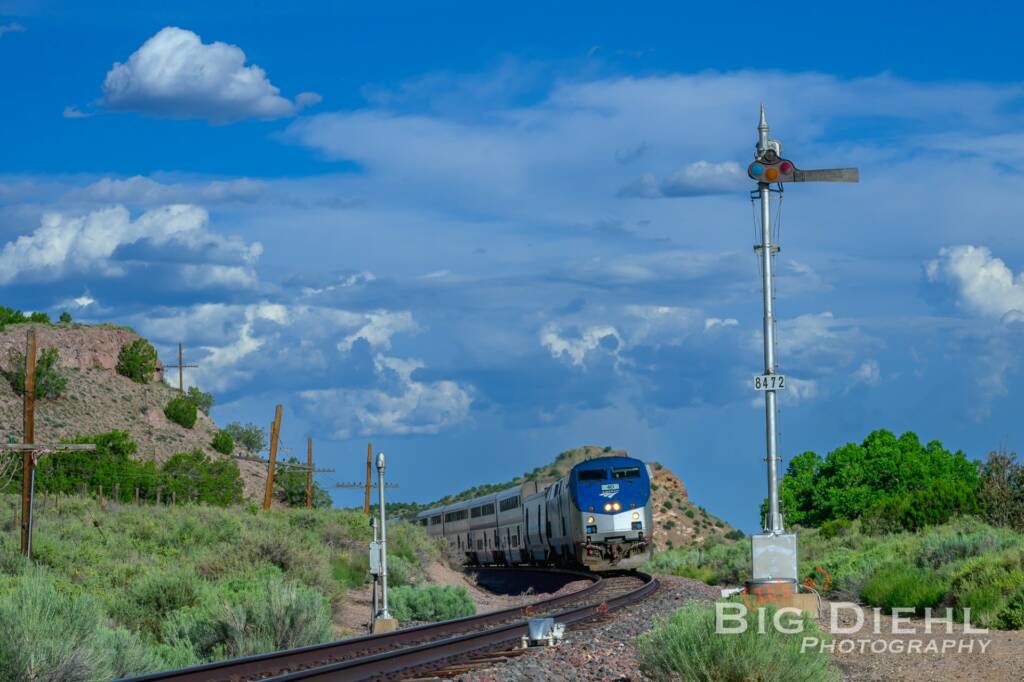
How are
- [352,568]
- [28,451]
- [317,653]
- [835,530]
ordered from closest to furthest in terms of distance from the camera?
[317,653] < [28,451] < [352,568] < [835,530]

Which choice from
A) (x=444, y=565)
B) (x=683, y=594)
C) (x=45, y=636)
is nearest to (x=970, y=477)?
(x=444, y=565)

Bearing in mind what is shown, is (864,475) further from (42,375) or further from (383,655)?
(383,655)

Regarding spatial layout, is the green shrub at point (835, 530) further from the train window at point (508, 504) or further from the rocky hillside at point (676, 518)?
the rocky hillside at point (676, 518)

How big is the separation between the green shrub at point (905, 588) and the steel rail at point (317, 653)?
20.8 feet

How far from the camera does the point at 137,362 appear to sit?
104500 mm

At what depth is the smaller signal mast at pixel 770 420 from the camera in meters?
17.3

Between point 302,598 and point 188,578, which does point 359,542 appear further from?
point 302,598

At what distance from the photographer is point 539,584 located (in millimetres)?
41406

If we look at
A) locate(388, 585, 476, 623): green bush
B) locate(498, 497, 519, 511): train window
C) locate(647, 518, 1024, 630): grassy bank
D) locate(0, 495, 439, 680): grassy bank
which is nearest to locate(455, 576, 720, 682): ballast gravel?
locate(647, 518, 1024, 630): grassy bank

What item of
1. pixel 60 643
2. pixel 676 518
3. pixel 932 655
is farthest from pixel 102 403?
pixel 932 655

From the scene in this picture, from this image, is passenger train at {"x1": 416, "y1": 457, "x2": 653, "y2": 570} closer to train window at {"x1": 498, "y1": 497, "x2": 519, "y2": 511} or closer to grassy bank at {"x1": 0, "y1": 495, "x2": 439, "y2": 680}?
train window at {"x1": 498, "y1": 497, "x2": 519, "y2": 511}

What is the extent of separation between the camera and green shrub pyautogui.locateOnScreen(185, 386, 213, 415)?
368 feet

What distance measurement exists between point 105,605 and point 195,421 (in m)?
82.7

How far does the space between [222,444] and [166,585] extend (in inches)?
3115
